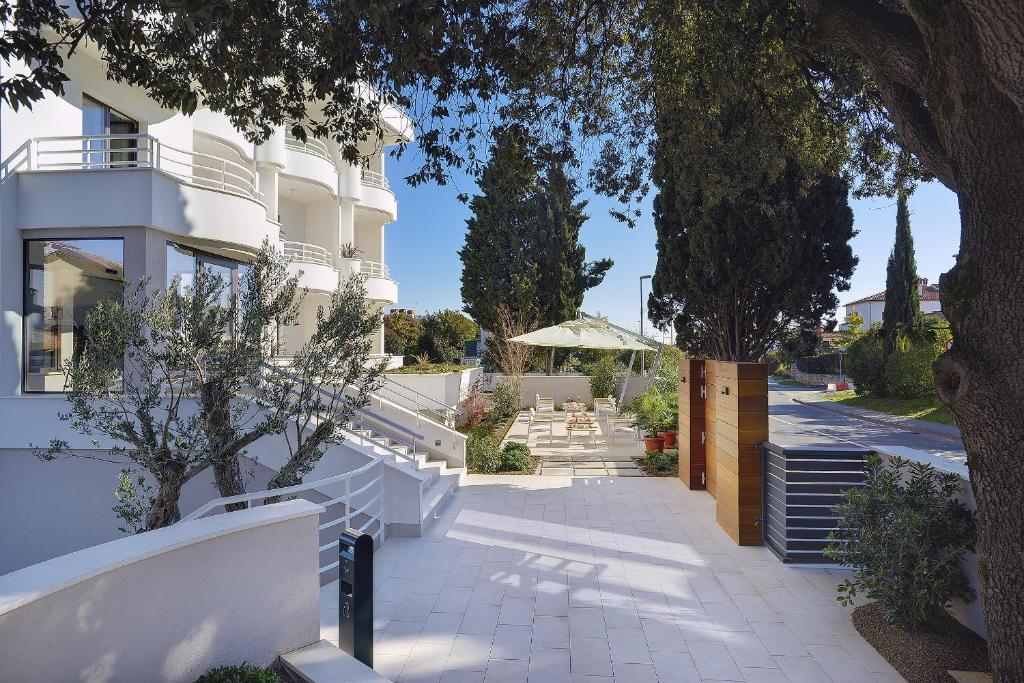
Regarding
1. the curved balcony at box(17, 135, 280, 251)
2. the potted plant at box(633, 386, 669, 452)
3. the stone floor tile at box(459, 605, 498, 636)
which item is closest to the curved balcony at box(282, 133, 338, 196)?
the curved balcony at box(17, 135, 280, 251)

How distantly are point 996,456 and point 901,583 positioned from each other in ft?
5.18

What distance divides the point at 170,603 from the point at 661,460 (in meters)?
9.48

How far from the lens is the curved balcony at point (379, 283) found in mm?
19953

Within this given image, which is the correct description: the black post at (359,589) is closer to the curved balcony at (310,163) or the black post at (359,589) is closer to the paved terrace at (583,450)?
the paved terrace at (583,450)

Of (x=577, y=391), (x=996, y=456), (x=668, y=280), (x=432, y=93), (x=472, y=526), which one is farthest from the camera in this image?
(x=577, y=391)

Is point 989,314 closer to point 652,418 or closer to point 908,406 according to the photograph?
point 652,418

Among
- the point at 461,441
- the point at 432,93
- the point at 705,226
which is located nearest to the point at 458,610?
the point at 432,93

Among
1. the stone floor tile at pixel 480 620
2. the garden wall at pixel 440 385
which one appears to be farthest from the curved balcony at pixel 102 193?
the garden wall at pixel 440 385

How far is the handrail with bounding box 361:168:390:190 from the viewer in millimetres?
20406

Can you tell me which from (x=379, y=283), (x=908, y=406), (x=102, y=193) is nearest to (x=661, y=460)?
(x=102, y=193)

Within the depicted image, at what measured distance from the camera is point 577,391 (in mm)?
20766

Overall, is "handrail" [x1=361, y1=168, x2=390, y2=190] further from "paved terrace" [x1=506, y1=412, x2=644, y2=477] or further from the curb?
the curb

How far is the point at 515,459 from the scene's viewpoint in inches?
458

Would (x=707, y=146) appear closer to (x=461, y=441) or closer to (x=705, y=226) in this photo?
(x=705, y=226)
